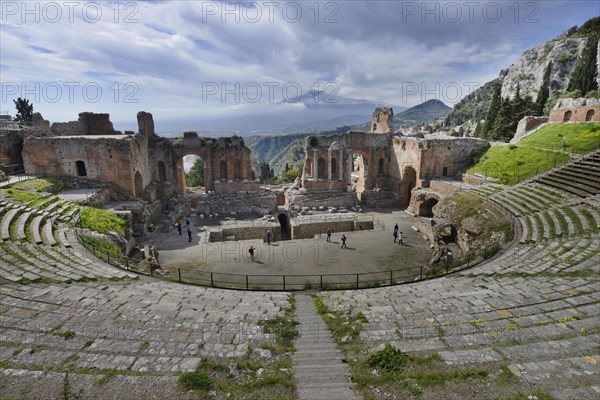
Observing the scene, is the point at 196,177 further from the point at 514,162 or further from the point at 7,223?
the point at 514,162

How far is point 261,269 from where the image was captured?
16844 millimetres

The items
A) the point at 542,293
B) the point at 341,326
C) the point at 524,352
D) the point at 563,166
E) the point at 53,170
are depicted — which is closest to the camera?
the point at 524,352

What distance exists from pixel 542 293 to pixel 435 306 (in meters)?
3.30

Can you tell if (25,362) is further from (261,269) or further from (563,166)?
(563,166)

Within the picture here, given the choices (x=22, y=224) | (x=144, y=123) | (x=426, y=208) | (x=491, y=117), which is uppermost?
(x=491, y=117)

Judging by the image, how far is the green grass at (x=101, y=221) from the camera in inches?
699

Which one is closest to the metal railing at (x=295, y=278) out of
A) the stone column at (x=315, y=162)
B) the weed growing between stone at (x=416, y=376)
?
the weed growing between stone at (x=416, y=376)

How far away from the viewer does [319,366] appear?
269 inches

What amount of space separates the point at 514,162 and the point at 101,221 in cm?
3146

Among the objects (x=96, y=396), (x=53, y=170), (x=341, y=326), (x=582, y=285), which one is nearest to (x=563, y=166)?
(x=582, y=285)

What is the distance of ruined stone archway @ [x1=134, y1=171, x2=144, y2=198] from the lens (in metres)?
26.5

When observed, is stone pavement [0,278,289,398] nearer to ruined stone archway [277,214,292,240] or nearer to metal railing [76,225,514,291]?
metal railing [76,225,514,291]

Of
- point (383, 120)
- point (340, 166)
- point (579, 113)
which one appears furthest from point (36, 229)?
point (579, 113)

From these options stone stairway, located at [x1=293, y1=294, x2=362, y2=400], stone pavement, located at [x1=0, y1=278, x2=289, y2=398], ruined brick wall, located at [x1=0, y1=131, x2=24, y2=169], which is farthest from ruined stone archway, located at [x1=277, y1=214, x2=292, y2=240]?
ruined brick wall, located at [x1=0, y1=131, x2=24, y2=169]
